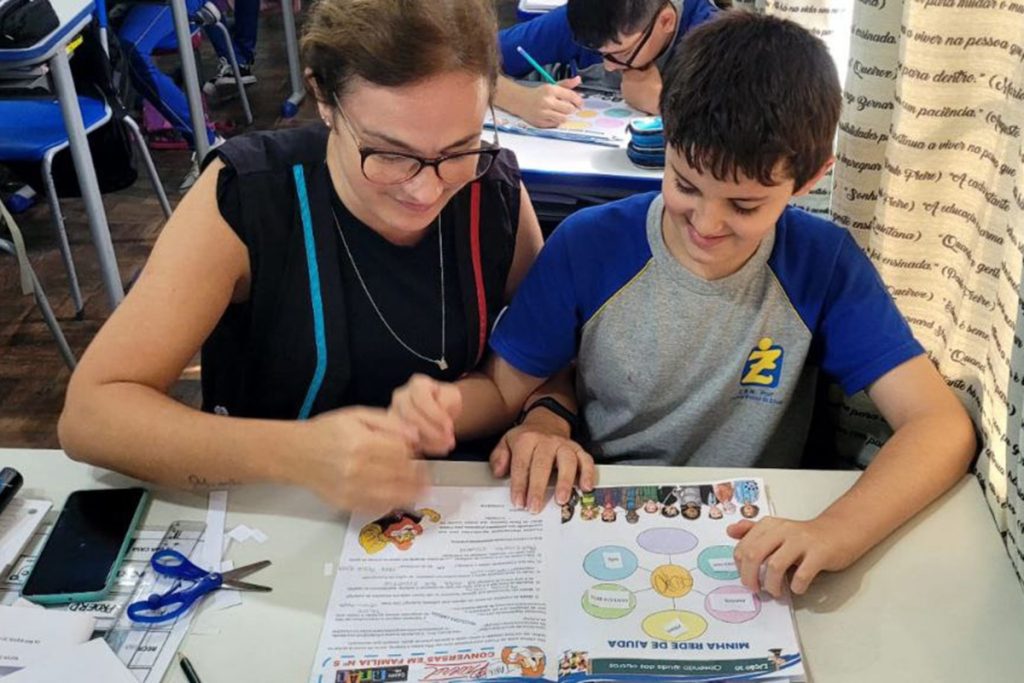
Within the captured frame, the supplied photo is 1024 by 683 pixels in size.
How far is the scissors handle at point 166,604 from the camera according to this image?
912 mm

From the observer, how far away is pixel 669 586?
37.1 inches

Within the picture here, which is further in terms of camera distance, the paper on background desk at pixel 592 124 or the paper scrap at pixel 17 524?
the paper on background desk at pixel 592 124

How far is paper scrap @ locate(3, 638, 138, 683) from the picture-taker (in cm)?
84

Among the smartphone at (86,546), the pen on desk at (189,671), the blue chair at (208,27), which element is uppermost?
the smartphone at (86,546)

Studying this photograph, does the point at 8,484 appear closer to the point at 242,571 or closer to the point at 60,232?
the point at 242,571

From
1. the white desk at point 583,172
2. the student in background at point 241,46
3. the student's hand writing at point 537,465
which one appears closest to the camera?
the student's hand writing at point 537,465

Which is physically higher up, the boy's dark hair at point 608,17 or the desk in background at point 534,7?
the boy's dark hair at point 608,17

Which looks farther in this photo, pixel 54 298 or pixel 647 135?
pixel 54 298

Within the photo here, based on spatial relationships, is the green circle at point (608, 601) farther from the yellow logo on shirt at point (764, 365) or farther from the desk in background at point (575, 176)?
the desk in background at point (575, 176)

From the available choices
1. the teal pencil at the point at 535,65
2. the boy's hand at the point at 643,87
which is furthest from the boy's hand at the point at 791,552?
the teal pencil at the point at 535,65

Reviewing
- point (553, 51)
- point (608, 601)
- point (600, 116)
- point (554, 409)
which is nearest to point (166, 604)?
point (608, 601)

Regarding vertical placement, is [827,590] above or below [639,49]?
below

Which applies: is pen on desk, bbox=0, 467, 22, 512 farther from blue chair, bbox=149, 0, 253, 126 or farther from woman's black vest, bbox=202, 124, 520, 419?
blue chair, bbox=149, 0, 253, 126

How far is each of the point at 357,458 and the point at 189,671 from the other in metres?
0.23
